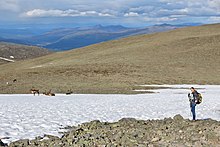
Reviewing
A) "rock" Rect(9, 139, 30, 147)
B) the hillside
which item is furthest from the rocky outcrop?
the hillside

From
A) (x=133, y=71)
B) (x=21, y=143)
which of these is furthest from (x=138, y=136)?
(x=133, y=71)

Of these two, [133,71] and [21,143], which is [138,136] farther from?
[133,71]

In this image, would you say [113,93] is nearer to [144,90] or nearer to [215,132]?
[144,90]

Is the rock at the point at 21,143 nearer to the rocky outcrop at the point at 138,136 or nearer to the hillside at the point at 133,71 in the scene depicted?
the rocky outcrop at the point at 138,136

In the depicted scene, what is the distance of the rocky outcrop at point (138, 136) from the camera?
36.5 ft

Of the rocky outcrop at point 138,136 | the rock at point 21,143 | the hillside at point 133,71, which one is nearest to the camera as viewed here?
the rock at point 21,143

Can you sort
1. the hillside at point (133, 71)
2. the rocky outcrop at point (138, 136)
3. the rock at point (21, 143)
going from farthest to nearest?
1. the hillside at point (133, 71)
2. the rocky outcrop at point (138, 136)
3. the rock at point (21, 143)

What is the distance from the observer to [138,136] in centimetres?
1205

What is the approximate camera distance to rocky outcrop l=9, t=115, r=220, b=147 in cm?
1113

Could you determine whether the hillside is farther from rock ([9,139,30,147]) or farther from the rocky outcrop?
rock ([9,139,30,147])

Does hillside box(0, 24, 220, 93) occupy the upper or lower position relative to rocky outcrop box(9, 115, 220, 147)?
upper

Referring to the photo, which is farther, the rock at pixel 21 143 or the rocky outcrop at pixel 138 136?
the rocky outcrop at pixel 138 136

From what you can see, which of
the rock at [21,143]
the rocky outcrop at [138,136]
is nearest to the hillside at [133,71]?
the rocky outcrop at [138,136]

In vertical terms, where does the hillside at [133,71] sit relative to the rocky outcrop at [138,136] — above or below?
above
